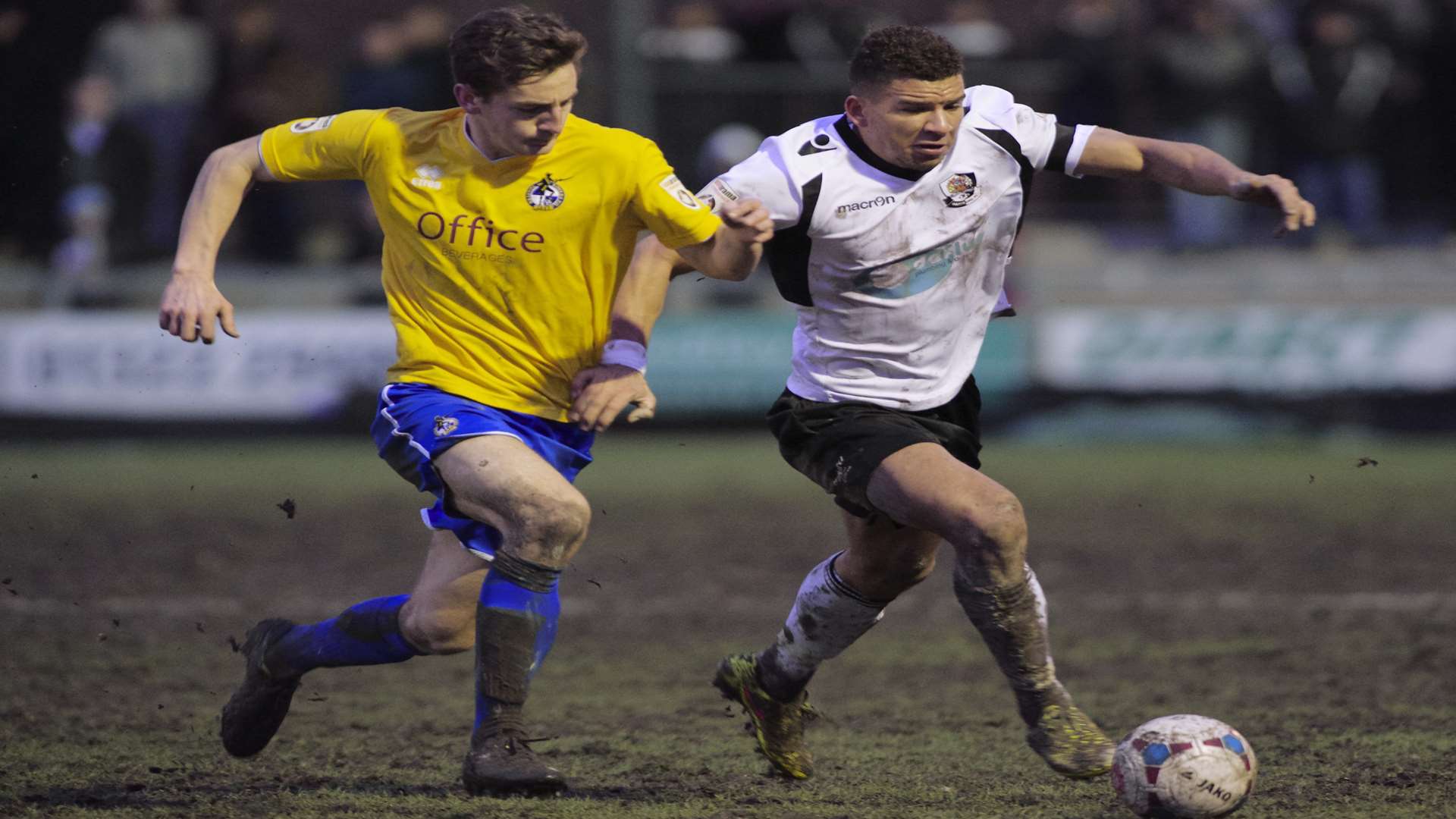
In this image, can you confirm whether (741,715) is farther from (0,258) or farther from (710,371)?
(0,258)

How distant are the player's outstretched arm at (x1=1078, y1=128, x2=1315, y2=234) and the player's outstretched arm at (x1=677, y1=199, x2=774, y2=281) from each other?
3.57 feet

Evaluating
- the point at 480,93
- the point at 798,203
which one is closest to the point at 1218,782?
the point at 798,203

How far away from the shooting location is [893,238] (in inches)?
209

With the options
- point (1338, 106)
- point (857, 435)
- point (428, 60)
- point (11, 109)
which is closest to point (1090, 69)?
point (1338, 106)

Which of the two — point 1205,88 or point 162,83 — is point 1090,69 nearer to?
point 1205,88

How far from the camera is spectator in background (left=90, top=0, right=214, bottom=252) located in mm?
14016

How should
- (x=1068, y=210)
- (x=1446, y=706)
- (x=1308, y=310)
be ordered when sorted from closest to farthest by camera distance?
(x=1446, y=706), (x=1308, y=310), (x=1068, y=210)

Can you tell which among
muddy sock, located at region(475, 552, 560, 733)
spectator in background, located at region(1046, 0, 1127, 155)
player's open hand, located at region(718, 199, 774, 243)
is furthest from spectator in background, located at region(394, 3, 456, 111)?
muddy sock, located at region(475, 552, 560, 733)

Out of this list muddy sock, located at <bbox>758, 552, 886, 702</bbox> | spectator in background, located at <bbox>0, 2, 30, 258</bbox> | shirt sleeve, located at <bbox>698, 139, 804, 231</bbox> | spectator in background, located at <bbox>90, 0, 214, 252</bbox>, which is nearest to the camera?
shirt sleeve, located at <bbox>698, 139, 804, 231</bbox>

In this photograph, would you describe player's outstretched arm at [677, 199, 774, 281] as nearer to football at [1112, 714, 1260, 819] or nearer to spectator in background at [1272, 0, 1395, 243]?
football at [1112, 714, 1260, 819]

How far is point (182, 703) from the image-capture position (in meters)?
6.57

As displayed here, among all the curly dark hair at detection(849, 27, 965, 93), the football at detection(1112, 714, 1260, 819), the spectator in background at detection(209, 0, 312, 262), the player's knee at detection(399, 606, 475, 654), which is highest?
the curly dark hair at detection(849, 27, 965, 93)

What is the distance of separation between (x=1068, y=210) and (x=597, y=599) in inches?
305

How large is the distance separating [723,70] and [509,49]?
33.2ft
